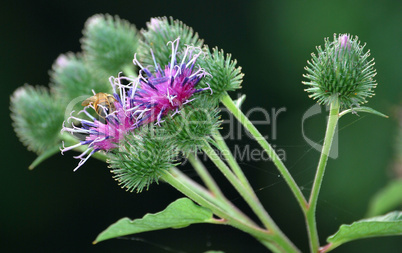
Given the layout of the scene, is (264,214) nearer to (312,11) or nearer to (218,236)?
(218,236)

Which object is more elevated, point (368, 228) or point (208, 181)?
point (208, 181)

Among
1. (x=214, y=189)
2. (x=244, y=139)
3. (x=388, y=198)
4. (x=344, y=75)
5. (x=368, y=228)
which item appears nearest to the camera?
(x=368, y=228)

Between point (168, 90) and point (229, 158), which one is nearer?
point (168, 90)

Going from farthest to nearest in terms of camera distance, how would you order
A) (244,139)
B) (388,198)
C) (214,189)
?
(244,139)
(388,198)
(214,189)

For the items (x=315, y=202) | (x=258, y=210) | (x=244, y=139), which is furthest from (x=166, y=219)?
(x=244, y=139)

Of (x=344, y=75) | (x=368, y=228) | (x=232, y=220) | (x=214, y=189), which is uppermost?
(x=344, y=75)

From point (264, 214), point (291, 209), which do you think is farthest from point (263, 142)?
point (291, 209)

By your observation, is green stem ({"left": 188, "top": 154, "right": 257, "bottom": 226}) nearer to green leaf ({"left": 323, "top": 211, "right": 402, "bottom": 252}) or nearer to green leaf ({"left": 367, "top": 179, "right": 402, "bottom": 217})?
green leaf ({"left": 323, "top": 211, "right": 402, "bottom": 252})

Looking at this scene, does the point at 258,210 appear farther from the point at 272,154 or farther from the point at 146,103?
the point at 146,103
